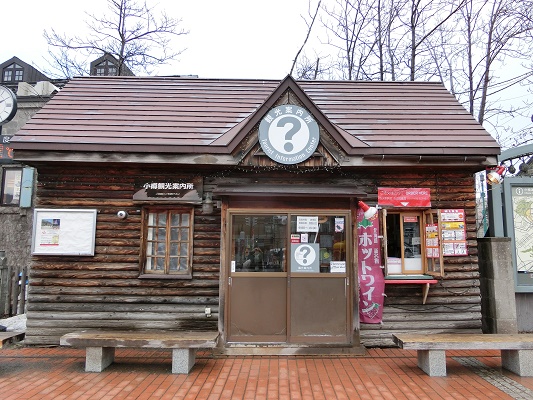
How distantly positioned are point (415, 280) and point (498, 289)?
5.68 ft

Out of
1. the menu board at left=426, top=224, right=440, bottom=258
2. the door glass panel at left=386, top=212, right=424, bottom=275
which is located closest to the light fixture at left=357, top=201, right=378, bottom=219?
the door glass panel at left=386, top=212, right=424, bottom=275

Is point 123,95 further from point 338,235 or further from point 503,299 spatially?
point 503,299

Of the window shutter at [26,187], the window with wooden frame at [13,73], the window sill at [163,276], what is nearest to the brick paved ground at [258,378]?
the window sill at [163,276]

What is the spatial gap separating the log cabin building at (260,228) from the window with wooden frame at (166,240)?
0.09 ft

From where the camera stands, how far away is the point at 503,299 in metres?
6.95

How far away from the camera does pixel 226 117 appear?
26.1 ft

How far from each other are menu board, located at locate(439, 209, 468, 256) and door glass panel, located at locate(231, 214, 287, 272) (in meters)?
3.05

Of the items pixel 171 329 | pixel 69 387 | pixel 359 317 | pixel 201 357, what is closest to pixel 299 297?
pixel 359 317

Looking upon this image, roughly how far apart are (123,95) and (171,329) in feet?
17.8

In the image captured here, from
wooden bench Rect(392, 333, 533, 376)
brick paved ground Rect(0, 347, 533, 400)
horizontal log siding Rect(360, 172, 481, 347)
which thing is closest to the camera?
brick paved ground Rect(0, 347, 533, 400)

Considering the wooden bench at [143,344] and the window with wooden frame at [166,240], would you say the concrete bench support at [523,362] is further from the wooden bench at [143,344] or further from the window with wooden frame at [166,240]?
the window with wooden frame at [166,240]

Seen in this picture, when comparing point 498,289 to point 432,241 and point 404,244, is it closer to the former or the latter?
point 432,241

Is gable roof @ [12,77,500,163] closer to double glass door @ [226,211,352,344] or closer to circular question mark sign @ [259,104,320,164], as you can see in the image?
circular question mark sign @ [259,104,320,164]

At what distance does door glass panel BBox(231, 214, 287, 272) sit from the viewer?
6418 millimetres
